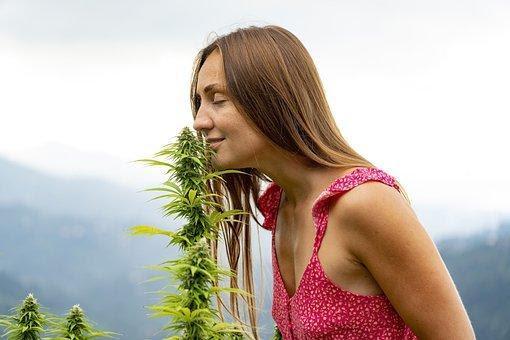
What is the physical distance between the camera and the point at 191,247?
132 inches

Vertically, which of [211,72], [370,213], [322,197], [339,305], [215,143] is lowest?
[339,305]

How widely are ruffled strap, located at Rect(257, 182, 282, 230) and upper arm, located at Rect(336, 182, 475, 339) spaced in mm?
1058

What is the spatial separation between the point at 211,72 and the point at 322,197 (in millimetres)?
924

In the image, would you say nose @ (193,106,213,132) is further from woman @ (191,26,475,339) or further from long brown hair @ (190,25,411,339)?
long brown hair @ (190,25,411,339)

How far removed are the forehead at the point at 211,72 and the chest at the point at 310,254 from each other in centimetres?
91

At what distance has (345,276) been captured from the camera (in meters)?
4.36

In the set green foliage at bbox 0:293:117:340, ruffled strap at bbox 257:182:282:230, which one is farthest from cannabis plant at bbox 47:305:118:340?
ruffled strap at bbox 257:182:282:230

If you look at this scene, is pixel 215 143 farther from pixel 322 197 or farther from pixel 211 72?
pixel 322 197

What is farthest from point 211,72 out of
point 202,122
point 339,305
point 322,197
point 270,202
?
point 339,305

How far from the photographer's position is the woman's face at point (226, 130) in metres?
4.36

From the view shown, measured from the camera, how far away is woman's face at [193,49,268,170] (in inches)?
172

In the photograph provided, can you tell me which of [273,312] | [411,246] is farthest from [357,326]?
[273,312]

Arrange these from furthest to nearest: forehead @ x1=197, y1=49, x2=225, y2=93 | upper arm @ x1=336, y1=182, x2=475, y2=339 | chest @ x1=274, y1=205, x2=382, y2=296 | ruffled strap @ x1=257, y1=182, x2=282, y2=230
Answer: ruffled strap @ x1=257, y1=182, x2=282, y2=230
forehead @ x1=197, y1=49, x2=225, y2=93
chest @ x1=274, y1=205, x2=382, y2=296
upper arm @ x1=336, y1=182, x2=475, y2=339

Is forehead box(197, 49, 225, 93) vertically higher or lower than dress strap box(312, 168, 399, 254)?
higher
